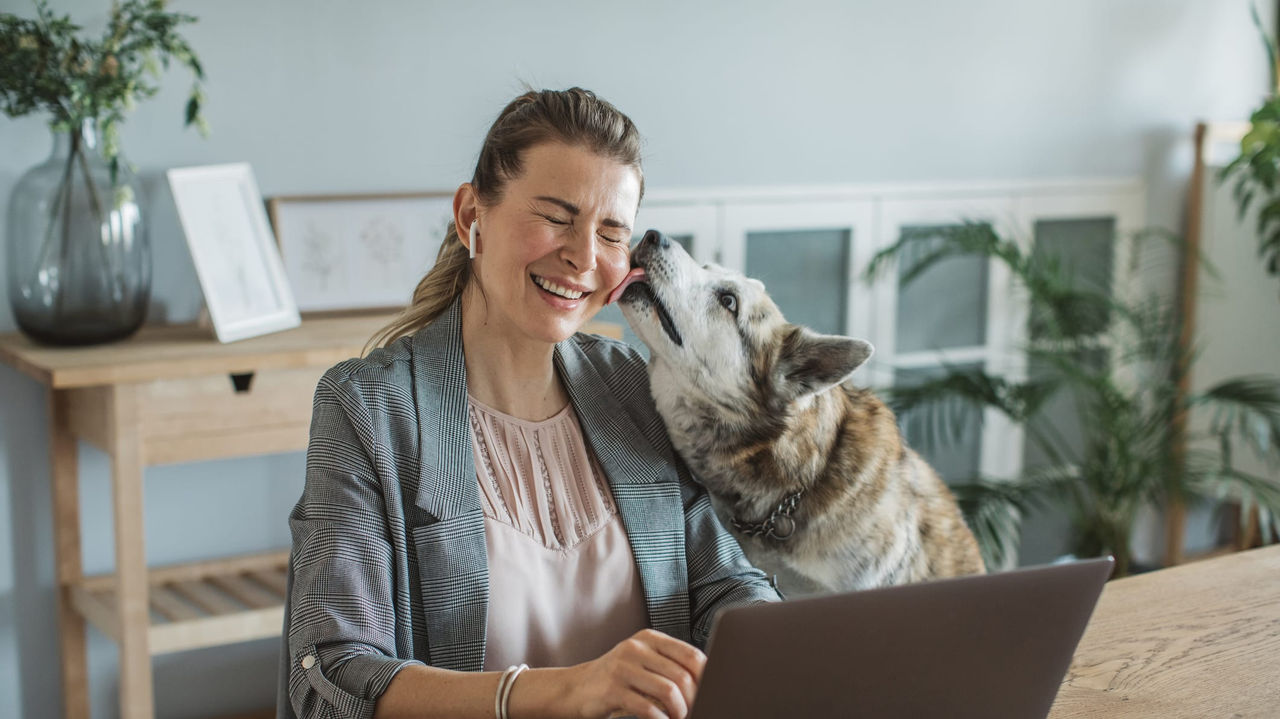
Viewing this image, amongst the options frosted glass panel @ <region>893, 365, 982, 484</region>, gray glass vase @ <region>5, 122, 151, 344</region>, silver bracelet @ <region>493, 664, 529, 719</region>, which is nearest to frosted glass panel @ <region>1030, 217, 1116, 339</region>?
frosted glass panel @ <region>893, 365, 982, 484</region>

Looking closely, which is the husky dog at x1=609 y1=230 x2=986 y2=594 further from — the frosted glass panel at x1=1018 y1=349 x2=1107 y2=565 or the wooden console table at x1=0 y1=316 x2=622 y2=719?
the frosted glass panel at x1=1018 y1=349 x2=1107 y2=565

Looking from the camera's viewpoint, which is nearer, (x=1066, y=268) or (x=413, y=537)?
(x=413, y=537)

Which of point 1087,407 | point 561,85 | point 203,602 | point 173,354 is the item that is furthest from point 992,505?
point 173,354

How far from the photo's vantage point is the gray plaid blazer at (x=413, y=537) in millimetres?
1190

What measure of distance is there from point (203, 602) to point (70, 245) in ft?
2.68

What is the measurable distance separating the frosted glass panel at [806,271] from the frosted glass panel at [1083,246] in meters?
0.79

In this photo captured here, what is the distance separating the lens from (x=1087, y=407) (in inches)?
153

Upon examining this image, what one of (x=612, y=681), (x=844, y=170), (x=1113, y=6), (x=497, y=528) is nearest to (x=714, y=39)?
(x=844, y=170)

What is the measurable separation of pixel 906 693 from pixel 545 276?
0.63 meters

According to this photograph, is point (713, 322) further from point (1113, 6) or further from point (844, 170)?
point (1113, 6)

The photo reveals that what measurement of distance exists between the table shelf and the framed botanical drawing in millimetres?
645

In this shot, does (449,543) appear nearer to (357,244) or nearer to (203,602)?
(203,602)

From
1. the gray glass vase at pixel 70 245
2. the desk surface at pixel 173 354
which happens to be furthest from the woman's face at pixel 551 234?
the gray glass vase at pixel 70 245

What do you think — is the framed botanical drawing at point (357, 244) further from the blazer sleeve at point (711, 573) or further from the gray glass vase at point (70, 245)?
the blazer sleeve at point (711, 573)
